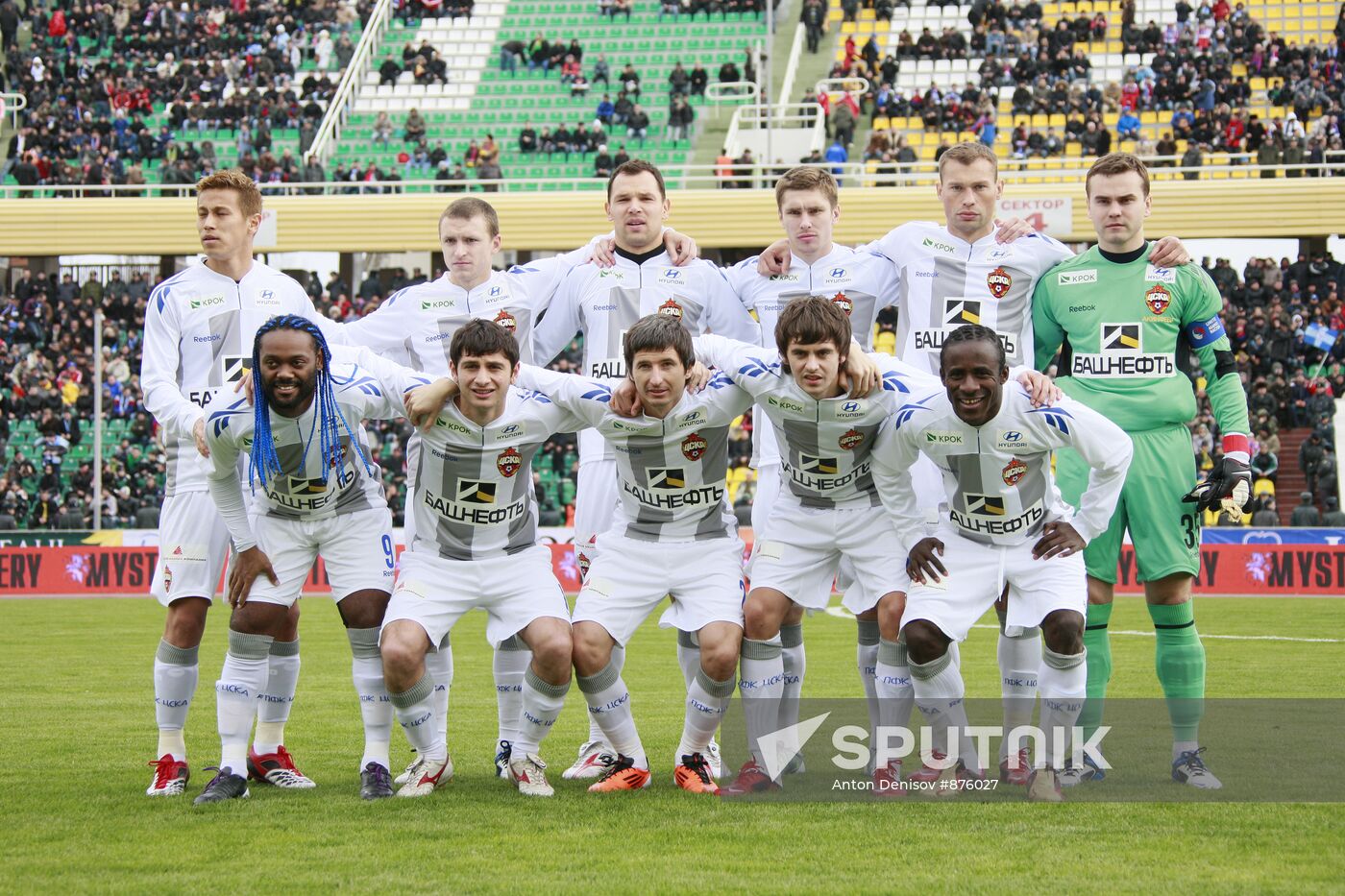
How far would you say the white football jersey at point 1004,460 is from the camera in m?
6.27

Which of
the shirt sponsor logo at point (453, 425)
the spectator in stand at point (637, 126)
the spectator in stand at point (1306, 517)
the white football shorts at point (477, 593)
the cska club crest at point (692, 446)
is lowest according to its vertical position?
the spectator in stand at point (1306, 517)

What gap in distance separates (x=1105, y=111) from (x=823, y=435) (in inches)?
1110

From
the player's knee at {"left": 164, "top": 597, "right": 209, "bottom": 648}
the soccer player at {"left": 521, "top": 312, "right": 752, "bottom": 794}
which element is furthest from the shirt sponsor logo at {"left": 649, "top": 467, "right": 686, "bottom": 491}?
the player's knee at {"left": 164, "top": 597, "right": 209, "bottom": 648}

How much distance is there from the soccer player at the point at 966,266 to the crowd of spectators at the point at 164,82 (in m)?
27.2

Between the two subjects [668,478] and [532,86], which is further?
[532,86]

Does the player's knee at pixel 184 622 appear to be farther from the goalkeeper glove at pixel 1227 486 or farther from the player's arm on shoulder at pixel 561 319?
the goalkeeper glove at pixel 1227 486

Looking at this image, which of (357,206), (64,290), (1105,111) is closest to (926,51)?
(1105,111)

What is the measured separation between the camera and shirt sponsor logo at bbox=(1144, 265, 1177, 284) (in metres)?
7.05

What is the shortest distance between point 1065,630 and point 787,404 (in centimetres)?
149

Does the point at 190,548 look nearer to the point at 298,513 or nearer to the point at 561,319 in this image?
the point at 298,513

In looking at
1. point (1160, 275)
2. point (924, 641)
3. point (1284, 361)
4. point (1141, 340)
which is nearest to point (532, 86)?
point (1284, 361)

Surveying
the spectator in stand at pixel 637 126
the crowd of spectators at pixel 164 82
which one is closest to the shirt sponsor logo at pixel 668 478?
the crowd of spectators at pixel 164 82

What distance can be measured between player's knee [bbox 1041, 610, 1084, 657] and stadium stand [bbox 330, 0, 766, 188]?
91.9 ft

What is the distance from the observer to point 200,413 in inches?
260
